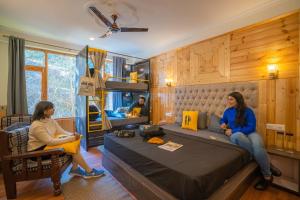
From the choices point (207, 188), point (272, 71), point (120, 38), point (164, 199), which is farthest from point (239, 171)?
point (120, 38)

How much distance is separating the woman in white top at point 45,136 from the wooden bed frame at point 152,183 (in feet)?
1.54

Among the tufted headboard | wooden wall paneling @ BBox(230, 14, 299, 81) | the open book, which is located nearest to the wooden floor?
the open book

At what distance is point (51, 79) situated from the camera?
174 inches

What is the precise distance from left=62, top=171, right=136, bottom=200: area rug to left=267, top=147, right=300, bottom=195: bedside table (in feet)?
7.09

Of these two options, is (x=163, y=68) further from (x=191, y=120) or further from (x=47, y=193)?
(x=47, y=193)

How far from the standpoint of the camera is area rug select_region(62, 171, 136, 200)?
1890 millimetres

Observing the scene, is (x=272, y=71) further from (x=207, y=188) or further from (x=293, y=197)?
(x=207, y=188)

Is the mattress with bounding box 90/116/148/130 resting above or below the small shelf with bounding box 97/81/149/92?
below

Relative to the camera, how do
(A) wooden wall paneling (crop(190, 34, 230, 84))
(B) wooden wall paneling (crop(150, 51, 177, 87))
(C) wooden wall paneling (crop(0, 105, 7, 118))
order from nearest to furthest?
(A) wooden wall paneling (crop(190, 34, 230, 84)), (C) wooden wall paneling (crop(0, 105, 7, 118)), (B) wooden wall paneling (crop(150, 51, 177, 87))

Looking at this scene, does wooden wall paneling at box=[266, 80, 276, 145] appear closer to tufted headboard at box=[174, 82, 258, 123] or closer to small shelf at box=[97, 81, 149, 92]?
tufted headboard at box=[174, 82, 258, 123]

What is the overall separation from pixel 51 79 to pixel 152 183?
14.6 ft

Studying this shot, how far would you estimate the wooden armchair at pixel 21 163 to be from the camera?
1801 millimetres

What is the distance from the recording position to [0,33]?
3457 mm

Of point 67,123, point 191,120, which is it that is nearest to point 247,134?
point 191,120
